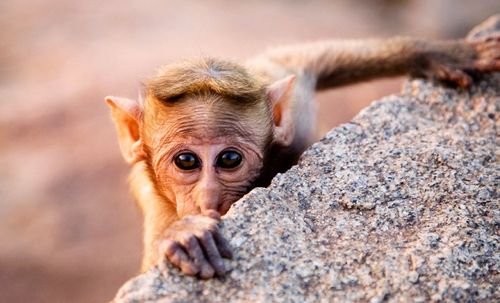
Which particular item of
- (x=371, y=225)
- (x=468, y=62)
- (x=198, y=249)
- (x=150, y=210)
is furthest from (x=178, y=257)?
(x=468, y=62)

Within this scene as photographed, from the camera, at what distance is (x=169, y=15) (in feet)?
47.9

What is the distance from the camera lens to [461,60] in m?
5.11

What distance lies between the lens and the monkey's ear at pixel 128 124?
4496 mm

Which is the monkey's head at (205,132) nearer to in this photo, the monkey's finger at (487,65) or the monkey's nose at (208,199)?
the monkey's nose at (208,199)

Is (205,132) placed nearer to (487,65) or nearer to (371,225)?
(371,225)

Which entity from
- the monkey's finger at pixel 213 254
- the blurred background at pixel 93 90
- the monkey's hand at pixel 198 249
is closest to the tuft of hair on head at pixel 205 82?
the monkey's hand at pixel 198 249

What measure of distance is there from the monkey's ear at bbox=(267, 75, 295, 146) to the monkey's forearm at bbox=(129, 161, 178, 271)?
811mm

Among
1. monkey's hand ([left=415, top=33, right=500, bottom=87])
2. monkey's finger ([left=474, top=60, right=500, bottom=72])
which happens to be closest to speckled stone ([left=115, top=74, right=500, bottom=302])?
monkey's hand ([left=415, top=33, right=500, bottom=87])

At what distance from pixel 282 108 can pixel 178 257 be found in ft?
5.81

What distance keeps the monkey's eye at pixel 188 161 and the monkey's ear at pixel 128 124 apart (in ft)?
1.54

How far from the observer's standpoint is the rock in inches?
119

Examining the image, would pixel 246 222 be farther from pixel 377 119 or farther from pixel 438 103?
pixel 438 103

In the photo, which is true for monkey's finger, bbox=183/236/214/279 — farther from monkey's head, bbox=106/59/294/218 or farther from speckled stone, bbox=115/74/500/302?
monkey's head, bbox=106/59/294/218

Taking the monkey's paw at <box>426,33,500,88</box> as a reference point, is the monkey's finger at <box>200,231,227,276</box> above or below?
below
